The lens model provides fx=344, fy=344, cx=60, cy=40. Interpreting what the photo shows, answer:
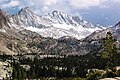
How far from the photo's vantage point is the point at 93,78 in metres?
96.5

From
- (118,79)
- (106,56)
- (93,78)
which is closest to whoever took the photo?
(118,79)

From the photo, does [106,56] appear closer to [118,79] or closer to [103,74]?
[103,74]

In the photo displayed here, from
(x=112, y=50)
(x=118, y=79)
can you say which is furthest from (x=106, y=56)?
(x=118, y=79)

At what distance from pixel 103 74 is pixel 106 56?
162 feet

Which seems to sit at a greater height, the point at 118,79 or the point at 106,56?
the point at 106,56

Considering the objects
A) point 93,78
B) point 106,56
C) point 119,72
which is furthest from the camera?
point 106,56

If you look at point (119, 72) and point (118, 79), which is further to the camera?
point (119, 72)

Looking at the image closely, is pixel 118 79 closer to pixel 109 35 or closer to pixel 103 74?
pixel 103 74

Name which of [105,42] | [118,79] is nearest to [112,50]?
[105,42]

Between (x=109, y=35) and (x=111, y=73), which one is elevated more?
(x=109, y=35)

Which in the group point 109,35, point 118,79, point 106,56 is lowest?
point 118,79

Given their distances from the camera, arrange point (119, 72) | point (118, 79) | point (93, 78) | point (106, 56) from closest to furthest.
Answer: point (118, 79) < point (119, 72) < point (93, 78) < point (106, 56)

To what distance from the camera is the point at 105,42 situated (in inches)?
5763

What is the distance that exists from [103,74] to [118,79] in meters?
21.0
